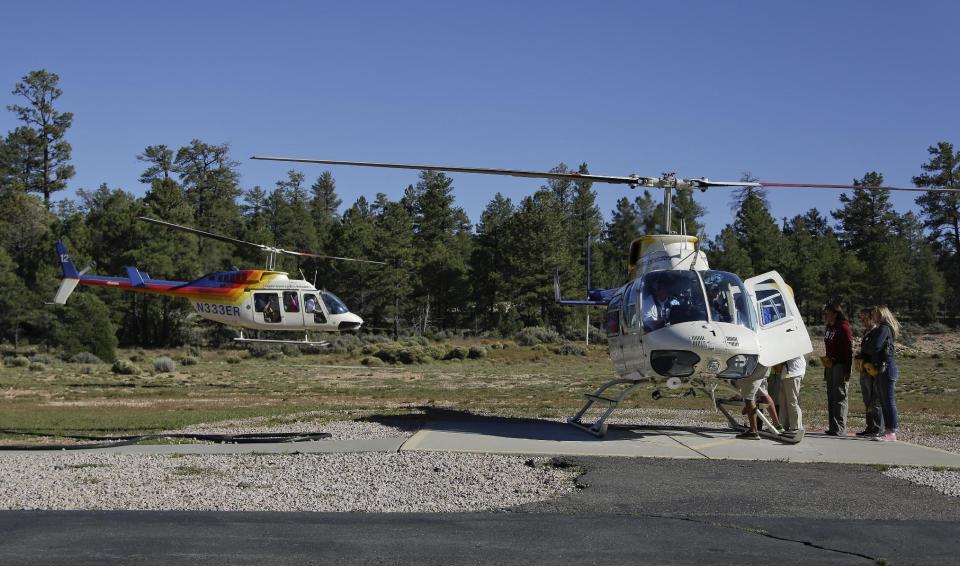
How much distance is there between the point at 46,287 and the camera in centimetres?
5556

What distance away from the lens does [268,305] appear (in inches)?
1152

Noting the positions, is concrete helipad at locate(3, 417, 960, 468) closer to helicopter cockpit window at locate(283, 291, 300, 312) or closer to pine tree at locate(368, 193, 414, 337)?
helicopter cockpit window at locate(283, 291, 300, 312)

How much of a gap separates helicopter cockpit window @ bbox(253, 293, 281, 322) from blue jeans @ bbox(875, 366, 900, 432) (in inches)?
794

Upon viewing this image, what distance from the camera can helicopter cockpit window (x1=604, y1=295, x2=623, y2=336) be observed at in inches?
547

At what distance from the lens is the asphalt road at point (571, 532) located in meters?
6.30

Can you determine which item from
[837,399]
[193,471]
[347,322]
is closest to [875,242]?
[347,322]

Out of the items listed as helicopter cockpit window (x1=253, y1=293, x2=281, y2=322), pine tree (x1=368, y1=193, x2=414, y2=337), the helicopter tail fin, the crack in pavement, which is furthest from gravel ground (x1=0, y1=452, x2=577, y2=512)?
pine tree (x1=368, y1=193, x2=414, y2=337)

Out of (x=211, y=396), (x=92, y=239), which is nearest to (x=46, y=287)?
(x=92, y=239)

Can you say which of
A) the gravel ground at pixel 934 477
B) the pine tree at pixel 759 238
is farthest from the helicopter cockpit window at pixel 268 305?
the pine tree at pixel 759 238

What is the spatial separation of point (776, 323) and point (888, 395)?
2.24 meters

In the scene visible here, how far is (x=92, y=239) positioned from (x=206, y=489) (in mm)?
58607

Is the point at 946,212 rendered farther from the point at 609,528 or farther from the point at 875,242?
the point at 609,528

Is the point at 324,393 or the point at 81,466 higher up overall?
the point at 81,466

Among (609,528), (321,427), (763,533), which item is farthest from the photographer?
(321,427)
